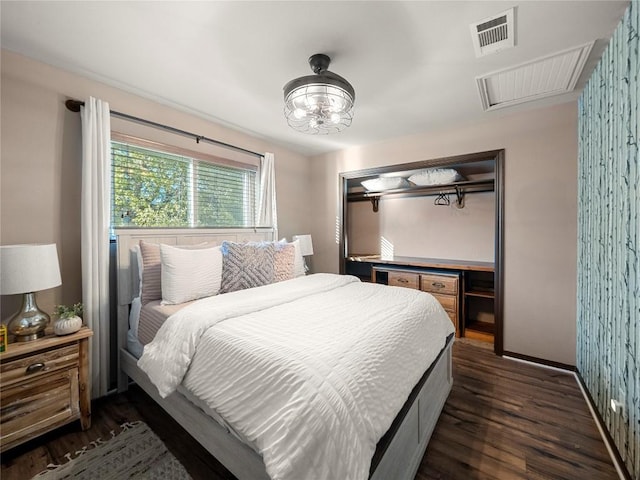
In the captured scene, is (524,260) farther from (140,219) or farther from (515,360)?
(140,219)

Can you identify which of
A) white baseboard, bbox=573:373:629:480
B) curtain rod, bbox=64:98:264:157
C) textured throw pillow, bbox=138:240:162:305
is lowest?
white baseboard, bbox=573:373:629:480

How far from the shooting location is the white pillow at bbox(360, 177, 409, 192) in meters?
3.76

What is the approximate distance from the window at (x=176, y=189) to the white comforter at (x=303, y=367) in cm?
125

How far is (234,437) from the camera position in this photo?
126 cm

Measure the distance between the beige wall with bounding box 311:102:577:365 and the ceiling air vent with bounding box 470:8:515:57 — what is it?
1271 millimetres

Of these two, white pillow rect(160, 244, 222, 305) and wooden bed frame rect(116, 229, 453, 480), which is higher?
white pillow rect(160, 244, 222, 305)

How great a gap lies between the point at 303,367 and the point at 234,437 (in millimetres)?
561

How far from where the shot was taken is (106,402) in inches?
81.0

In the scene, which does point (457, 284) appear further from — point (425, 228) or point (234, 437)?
point (234, 437)

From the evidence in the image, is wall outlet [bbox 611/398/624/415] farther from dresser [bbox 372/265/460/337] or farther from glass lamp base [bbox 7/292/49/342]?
glass lamp base [bbox 7/292/49/342]

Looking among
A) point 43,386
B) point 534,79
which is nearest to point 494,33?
point 534,79

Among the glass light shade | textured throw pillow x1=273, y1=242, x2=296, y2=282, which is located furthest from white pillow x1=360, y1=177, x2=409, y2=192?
the glass light shade

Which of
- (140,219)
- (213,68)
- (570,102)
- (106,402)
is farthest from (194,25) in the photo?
(570,102)

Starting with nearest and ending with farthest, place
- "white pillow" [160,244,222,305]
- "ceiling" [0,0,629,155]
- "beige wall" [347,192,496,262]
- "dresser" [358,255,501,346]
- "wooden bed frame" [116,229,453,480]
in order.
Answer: "wooden bed frame" [116,229,453,480]
"ceiling" [0,0,629,155]
"white pillow" [160,244,222,305]
"dresser" [358,255,501,346]
"beige wall" [347,192,496,262]
